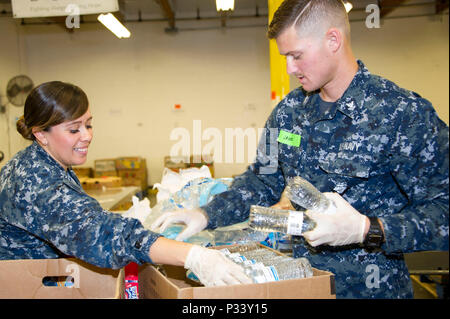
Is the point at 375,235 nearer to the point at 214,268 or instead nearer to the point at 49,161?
the point at 214,268

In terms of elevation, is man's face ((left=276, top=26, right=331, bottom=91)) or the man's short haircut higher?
the man's short haircut

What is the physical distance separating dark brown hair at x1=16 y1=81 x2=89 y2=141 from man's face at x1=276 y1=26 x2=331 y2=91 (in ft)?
2.86

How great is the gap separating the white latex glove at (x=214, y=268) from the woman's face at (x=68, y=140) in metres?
0.71

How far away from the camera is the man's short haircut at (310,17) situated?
4.57 ft

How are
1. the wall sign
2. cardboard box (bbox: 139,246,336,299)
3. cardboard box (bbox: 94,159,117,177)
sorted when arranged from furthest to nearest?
1. cardboard box (bbox: 94,159,117,177)
2. the wall sign
3. cardboard box (bbox: 139,246,336,299)

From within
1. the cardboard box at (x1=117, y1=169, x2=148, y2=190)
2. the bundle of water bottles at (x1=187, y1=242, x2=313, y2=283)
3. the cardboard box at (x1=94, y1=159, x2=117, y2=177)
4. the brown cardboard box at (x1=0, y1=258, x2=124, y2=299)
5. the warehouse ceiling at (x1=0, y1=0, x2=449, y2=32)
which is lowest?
the cardboard box at (x1=117, y1=169, x2=148, y2=190)

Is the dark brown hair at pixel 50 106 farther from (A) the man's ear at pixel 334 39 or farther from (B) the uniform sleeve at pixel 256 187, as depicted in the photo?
(A) the man's ear at pixel 334 39

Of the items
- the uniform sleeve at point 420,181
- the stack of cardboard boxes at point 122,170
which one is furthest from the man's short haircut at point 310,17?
the stack of cardboard boxes at point 122,170

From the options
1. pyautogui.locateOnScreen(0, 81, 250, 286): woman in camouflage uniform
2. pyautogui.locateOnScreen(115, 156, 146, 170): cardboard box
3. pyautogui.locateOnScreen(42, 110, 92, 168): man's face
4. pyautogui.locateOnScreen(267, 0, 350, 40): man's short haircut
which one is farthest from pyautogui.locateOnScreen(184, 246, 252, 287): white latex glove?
pyautogui.locateOnScreen(115, 156, 146, 170): cardboard box

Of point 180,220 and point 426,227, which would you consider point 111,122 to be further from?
point 426,227

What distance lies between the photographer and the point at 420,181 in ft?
4.13

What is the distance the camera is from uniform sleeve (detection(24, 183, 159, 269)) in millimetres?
1199

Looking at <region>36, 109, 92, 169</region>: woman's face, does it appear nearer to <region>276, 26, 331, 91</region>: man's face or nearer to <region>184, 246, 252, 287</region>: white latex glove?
<region>184, 246, 252, 287</region>: white latex glove
